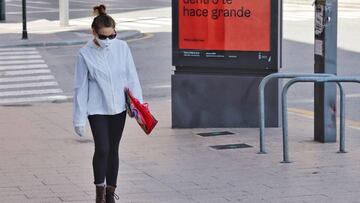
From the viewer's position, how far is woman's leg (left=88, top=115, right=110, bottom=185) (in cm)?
764

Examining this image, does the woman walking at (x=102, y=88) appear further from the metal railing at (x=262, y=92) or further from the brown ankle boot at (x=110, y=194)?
the metal railing at (x=262, y=92)

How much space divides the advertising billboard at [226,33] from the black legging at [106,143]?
4473 millimetres

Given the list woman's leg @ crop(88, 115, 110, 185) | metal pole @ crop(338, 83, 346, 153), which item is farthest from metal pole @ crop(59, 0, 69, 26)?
woman's leg @ crop(88, 115, 110, 185)

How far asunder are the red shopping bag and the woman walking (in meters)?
0.05

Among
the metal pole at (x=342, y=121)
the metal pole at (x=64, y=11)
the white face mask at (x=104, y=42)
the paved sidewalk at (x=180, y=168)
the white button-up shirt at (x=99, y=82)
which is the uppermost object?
the metal pole at (x=64, y=11)

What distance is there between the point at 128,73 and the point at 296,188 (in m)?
1.95

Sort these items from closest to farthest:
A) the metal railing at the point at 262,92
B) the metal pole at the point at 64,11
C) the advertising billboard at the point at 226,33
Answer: the metal railing at the point at 262,92
the advertising billboard at the point at 226,33
the metal pole at the point at 64,11

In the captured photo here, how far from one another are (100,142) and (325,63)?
404 cm

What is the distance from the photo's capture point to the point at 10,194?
834 cm

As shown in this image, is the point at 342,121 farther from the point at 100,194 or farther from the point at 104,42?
the point at 104,42

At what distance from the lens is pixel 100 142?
7645mm

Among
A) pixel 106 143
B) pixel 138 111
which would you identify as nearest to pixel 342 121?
pixel 138 111

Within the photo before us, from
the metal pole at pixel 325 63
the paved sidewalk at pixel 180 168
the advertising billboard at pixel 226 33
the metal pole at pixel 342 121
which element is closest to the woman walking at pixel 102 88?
the paved sidewalk at pixel 180 168

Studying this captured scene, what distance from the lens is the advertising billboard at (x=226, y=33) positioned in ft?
38.9
